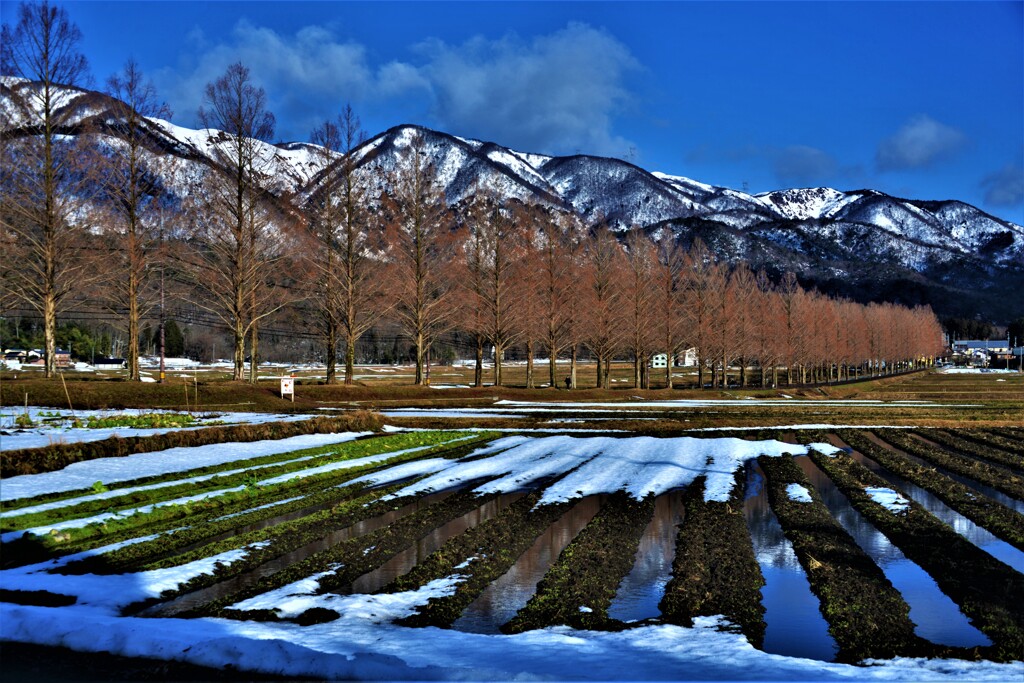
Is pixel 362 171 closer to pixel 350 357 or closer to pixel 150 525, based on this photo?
pixel 350 357

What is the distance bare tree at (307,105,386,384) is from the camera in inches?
1772

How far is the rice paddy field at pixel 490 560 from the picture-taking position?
22.4 feet

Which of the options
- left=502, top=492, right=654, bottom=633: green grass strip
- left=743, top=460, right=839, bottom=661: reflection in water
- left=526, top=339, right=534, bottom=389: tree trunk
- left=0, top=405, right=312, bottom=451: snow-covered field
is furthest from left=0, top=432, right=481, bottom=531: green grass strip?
left=526, top=339, right=534, bottom=389: tree trunk

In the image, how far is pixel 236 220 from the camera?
1635 inches

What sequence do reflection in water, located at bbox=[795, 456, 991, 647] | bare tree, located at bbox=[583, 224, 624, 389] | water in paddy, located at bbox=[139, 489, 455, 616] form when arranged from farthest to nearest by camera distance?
1. bare tree, located at bbox=[583, 224, 624, 389]
2. water in paddy, located at bbox=[139, 489, 455, 616]
3. reflection in water, located at bbox=[795, 456, 991, 647]

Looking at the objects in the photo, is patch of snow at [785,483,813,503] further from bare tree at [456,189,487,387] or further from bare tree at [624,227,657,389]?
bare tree at [624,227,657,389]

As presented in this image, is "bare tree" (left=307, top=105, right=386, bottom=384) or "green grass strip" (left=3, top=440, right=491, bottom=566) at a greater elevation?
"bare tree" (left=307, top=105, right=386, bottom=384)

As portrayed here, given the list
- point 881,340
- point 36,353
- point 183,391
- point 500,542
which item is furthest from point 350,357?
point 881,340

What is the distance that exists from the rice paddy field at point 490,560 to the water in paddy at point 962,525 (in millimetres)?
79

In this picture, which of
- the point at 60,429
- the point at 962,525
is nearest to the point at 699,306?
the point at 962,525

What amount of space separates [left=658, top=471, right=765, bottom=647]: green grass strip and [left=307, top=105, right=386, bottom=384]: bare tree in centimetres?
3465

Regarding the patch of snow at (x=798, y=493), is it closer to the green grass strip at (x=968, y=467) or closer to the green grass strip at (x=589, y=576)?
the green grass strip at (x=589, y=576)

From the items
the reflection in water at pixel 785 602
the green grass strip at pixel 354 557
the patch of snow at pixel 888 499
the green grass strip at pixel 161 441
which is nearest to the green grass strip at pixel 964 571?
the patch of snow at pixel 888 499

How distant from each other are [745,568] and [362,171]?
143 ft
